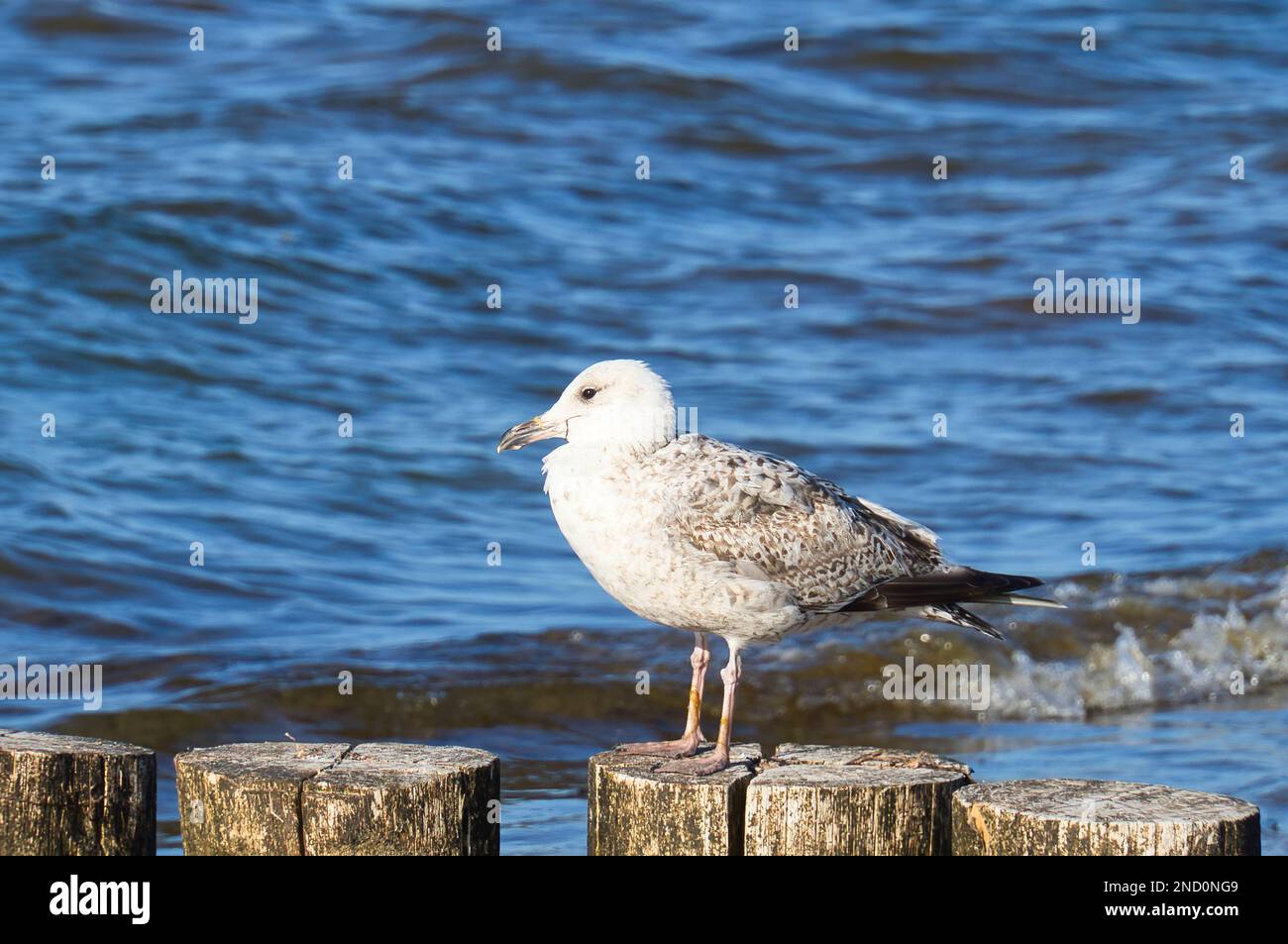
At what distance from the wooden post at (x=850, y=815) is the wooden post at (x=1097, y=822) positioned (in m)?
0.09

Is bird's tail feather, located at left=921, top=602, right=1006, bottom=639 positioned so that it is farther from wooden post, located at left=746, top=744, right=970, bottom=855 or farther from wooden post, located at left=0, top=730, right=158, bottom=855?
wooden post, located at left=0, top=730, right=158, bottom=855

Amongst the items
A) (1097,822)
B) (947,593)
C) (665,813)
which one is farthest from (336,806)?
(947,593)

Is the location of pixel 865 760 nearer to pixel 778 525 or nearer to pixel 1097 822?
pixel 1097 822

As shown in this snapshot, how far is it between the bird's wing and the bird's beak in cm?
29

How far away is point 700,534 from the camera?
478 cm

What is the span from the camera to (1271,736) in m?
8.07

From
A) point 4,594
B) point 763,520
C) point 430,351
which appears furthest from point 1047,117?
point 763,520

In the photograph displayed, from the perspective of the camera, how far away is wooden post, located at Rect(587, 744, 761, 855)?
395 centimetres

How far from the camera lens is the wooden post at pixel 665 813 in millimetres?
3953

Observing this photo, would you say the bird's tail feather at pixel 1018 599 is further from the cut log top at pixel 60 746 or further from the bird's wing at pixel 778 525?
the cut log top at pixel 60 746

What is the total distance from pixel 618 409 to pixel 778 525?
556mm

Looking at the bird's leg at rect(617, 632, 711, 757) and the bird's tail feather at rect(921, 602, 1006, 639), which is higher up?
the bird's tail feather at rect(921, 602, 1006, 639)

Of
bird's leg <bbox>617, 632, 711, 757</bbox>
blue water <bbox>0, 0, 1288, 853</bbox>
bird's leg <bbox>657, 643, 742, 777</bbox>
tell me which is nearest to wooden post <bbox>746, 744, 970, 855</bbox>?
bird's leg <bbox>657, 643, 742, 777</bbox>

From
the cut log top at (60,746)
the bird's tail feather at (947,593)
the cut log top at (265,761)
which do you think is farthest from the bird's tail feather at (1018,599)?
the cut log top at (60,746)
